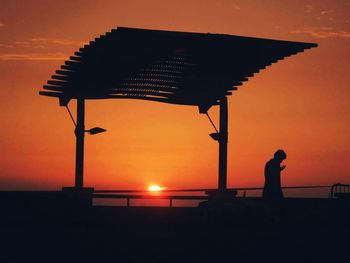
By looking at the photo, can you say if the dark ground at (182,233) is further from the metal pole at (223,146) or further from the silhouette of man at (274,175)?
the metal pole at (223,146)

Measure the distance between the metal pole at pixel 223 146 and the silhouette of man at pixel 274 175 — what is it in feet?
8.32

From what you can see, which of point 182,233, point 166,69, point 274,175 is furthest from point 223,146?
point 182,233

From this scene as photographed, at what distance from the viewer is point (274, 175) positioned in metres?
17.3

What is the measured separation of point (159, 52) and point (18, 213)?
15.7 feet

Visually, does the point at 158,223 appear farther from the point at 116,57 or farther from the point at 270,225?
the point at 116,57

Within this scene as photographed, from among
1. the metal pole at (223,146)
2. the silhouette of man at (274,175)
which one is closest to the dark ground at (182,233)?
the silhouette of man at (274,175)

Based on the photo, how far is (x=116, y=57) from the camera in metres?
18.5

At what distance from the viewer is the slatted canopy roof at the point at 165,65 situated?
17234 mm

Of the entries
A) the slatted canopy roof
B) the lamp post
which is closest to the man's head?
the slatted canopy roof

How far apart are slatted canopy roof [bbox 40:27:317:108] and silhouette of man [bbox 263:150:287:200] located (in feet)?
7.91

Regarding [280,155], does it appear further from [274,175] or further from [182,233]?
[182,233]

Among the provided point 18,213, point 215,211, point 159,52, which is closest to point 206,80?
point 159,52

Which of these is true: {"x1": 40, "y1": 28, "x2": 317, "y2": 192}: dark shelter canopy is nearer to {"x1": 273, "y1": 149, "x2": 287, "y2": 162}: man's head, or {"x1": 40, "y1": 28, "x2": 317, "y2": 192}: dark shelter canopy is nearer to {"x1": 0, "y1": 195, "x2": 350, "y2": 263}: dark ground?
{"x1": 0, "y1": 195, "x2": 350, "y2": 263}: dark ground

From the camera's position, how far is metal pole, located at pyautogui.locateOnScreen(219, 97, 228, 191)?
19938 millimetres
